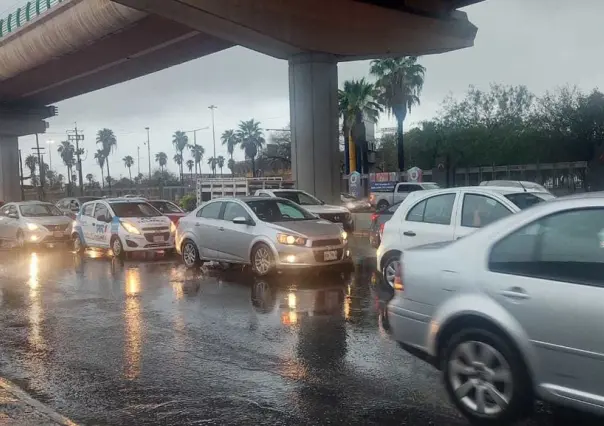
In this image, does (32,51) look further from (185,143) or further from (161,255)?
(185,143)

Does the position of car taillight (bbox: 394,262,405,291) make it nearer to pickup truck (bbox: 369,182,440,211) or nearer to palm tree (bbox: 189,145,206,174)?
pickup truck (bbox: 369,182,440,211)

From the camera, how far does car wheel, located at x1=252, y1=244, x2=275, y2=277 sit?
11.9m

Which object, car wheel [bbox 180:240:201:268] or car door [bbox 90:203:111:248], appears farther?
car door [bbox 90:203:111:248]

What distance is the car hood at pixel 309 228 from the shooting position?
1191 centimetres

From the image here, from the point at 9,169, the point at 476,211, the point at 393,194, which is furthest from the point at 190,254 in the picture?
the point at 9,169

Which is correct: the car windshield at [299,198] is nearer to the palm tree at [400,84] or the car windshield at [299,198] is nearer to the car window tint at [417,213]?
the car window tint at [417,213]

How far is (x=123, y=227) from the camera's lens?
16.6 meters

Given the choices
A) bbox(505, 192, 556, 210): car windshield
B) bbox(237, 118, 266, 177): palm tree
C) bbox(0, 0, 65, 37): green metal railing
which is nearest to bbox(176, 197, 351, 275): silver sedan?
bbox(505, 192, 556, 210): car windshield

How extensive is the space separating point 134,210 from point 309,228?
7.32 m

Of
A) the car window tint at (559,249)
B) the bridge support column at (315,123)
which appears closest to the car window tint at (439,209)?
the car window tint at (559,249)

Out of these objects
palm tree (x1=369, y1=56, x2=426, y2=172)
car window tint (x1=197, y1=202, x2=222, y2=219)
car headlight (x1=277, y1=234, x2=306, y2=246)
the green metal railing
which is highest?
the green metal railing

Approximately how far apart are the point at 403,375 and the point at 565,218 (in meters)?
2.26

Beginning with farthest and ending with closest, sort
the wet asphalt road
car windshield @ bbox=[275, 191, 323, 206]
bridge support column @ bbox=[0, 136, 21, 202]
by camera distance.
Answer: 1. bridge support column @ bbox=[0, 136, 21, 202]
2. car windshield @ bbox=[275, 191, 323, 206]
3. the wet asphalt road

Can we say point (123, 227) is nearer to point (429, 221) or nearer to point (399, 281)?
point (429, 221)
